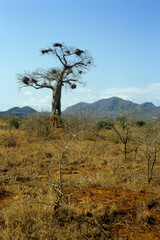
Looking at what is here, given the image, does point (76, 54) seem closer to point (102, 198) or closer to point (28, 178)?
point (28, 178)

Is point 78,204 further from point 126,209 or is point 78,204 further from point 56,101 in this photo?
point 56,101

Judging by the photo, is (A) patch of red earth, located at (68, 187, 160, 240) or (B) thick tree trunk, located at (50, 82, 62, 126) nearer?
(A) patch of red earth, located at (68, 187, 160, 240)

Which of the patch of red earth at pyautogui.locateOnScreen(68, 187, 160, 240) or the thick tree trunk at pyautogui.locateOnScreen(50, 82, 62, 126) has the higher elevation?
the thick tree trunk at pyautogui.locateOnScreen(50, 82, 62, 126)

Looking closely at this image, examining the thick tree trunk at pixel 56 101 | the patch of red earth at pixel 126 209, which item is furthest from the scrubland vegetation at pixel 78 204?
the thick tree trunk at pixel 56 101

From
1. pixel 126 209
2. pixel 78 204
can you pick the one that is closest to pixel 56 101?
pixel 78 204

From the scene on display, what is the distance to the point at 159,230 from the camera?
290 cm

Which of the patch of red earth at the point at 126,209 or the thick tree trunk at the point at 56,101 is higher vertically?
the thick tree trunk at the point at 56,101

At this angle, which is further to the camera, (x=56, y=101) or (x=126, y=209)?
(x=56, y=101)

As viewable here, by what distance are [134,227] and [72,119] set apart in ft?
32.9

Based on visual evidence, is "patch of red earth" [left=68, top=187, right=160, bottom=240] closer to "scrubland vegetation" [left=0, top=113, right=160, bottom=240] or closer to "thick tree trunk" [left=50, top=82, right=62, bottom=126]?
"scrubland vegetation" [left=0, top=113, right=160, bottom=240]

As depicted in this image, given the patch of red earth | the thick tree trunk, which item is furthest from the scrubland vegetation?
the thick tree trunk

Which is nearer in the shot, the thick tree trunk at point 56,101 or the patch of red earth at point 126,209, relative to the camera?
the patch of red earth at point 126,209

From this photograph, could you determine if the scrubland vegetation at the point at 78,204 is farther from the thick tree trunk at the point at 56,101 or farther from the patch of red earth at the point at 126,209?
the thick tree trunk at the point at 56,101

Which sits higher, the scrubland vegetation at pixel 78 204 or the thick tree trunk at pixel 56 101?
the thick tree trunk at pixel 56 101
